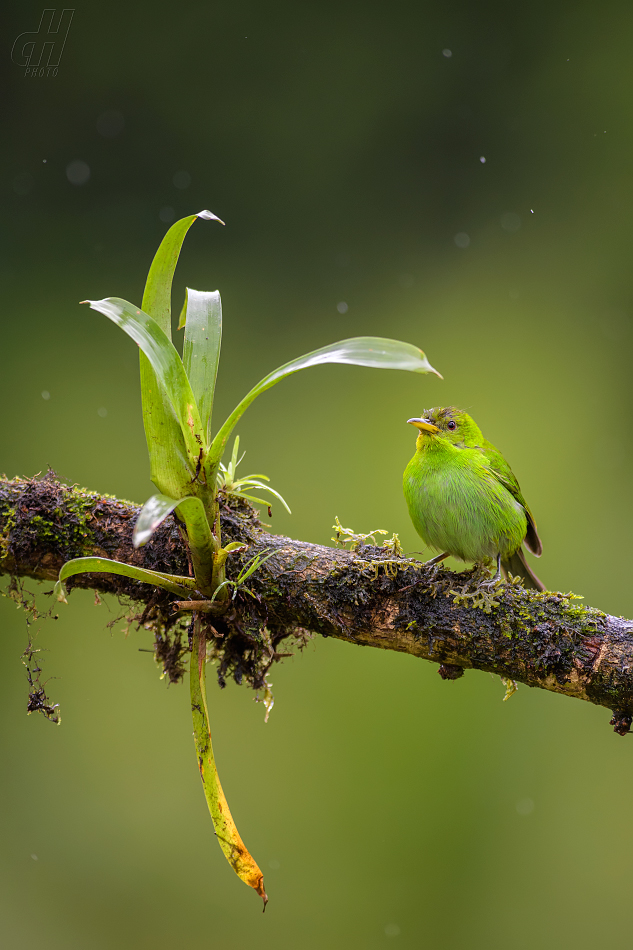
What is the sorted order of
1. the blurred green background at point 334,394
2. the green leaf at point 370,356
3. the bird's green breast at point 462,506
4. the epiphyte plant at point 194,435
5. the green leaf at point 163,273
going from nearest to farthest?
the green leaf at point 370,356
the epiphyte plant at point 194,435
the green leaf at point 163,273
the bird's green breast at point 462,506
the blurred green background at point 334,394

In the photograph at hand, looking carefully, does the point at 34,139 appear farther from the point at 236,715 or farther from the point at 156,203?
the point at 236,715

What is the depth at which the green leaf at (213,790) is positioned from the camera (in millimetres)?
1397

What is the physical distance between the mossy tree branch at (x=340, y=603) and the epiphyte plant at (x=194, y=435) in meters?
0.09

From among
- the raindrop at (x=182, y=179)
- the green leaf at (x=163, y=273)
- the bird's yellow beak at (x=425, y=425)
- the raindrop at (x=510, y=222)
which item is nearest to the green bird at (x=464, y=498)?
the bird's yellow beak at (x=425, y=425)

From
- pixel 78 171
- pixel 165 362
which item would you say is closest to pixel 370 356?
pixel 165 362

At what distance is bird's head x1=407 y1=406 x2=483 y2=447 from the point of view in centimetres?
176

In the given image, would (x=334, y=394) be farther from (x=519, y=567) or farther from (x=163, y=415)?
(x=163, y=415)

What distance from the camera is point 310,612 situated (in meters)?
1.50

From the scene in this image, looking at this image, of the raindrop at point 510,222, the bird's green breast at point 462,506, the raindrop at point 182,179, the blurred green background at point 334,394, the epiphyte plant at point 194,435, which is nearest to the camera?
the epiphyte plant at point 194,435

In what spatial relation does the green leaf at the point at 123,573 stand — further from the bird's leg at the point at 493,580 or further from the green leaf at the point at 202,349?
the bird's leg at the point at 493,580

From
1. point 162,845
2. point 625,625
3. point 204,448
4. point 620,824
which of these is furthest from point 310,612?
point 620,824

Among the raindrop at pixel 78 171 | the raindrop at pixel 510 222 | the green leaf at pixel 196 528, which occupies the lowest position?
the green leaf at pixel 196 528

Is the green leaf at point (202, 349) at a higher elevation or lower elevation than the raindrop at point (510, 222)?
lower

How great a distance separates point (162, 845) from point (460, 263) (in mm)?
3140
